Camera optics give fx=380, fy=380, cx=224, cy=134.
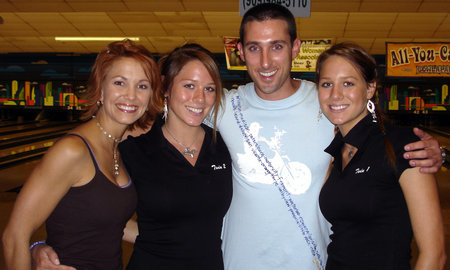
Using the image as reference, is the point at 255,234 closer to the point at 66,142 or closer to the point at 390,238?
the point at 390,238

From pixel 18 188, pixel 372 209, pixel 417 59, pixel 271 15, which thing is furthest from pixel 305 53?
pixel 372 209

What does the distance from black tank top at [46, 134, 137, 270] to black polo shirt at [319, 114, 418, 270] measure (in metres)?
0.89

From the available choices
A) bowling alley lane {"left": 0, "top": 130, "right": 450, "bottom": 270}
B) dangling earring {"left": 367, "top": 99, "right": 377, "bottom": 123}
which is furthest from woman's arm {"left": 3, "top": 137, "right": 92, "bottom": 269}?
bowling alley lane {"left": 0, "top": 130, "right": 450, "bottom": 270}

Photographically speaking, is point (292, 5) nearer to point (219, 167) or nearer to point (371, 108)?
point (371, 108)

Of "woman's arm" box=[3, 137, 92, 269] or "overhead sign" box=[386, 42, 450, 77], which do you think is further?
"overhead sign" box=[386, 42, 450, 77]

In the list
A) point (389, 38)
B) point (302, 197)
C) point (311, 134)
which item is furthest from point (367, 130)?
point (389, 38)

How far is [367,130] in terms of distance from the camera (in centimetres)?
155

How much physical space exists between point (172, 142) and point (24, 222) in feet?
2.28

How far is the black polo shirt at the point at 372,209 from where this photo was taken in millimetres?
1379

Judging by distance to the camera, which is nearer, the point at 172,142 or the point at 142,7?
the point at 172,142

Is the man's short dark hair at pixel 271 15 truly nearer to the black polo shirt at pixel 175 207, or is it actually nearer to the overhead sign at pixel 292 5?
the black polo shirt at pixel 175 207

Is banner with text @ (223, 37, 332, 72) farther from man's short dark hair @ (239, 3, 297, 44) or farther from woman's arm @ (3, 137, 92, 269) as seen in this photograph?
woman's arm @ (3, 137, 92, 269)

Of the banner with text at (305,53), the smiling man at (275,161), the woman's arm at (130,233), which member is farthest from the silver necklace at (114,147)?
the banner with text at (305,53)

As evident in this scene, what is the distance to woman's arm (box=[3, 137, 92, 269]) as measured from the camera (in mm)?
1390
